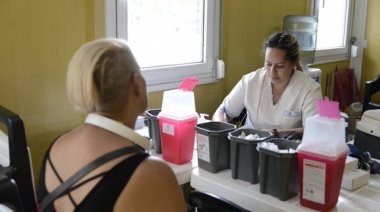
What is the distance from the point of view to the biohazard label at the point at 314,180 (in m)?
1.34

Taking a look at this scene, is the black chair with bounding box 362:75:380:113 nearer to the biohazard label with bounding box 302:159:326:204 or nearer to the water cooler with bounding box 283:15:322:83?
the water cooler with bounding box 283:15:322:83

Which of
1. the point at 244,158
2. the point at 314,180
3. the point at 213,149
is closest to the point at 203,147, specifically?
the point at 213,149

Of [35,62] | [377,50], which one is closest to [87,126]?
[35,62]

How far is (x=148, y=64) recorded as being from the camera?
2.49 meters

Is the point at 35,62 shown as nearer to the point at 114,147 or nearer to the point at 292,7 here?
the point at 114,147

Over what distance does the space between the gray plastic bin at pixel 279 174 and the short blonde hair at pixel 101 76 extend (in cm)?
61

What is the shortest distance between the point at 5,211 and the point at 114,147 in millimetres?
A: 522

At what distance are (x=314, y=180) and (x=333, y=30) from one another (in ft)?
11.3

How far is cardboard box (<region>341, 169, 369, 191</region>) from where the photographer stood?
5.01 feet

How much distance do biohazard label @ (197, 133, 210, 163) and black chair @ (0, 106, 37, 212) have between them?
66 cm

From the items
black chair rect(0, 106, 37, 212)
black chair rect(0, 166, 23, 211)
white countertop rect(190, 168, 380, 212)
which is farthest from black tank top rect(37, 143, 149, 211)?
white countertop rect(190, 168, 380, 212)

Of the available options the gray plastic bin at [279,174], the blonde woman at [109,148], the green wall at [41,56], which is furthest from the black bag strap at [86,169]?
the green wall at [41,56]

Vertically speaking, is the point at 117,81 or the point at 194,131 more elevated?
the point at 117,81

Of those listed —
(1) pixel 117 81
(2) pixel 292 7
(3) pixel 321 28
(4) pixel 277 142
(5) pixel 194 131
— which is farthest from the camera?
(3) pixel 321 28
